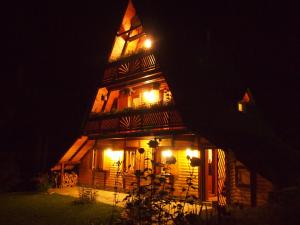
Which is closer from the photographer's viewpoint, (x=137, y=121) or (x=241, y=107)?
(x=137, y=121)

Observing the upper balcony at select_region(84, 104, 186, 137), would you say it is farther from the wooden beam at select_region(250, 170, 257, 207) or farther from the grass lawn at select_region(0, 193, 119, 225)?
the grass lawn at select_region(0, 193, 119, 225)

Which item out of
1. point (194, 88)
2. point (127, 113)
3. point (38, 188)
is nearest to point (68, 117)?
point (38, 188)

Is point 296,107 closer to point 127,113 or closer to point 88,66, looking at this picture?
point 127,113

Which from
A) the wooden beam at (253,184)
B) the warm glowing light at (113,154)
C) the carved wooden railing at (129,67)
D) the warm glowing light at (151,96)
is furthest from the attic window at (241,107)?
the warm glowing light at (113,154)

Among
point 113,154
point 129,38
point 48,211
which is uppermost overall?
point 129,38

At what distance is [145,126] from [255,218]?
8848 mm

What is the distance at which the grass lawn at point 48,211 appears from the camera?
9781 millimetres

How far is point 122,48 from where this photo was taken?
17.2 m

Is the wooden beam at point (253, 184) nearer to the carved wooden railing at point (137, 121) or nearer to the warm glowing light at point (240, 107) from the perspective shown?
the carved wooden railing at point (137, 121)

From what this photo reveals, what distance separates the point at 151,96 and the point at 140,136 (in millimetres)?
2568

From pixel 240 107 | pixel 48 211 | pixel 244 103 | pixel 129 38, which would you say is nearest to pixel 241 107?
pixel 240 107

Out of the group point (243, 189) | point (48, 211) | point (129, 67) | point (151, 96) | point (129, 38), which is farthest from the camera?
point (129, 38)

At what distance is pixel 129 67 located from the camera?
1572 cm

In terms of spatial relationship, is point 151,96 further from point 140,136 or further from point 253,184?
point 253,184
